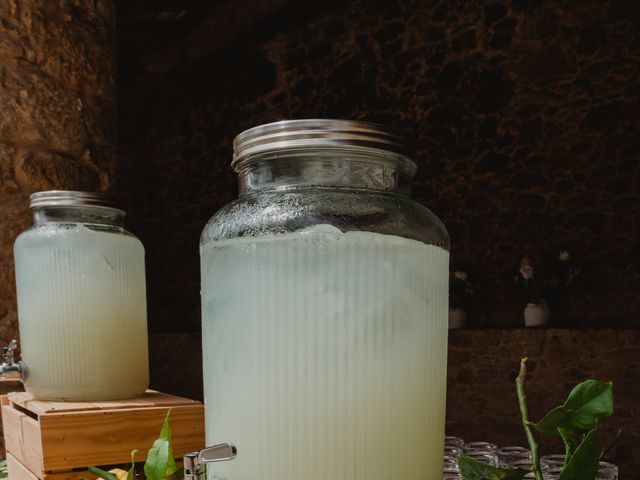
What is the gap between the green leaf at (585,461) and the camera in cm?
43

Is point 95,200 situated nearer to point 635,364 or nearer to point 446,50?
point 635,364

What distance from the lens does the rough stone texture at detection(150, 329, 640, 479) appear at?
3.40m

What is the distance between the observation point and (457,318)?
4.11 metres

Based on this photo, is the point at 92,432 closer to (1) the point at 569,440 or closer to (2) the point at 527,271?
(1) the point at 569,440

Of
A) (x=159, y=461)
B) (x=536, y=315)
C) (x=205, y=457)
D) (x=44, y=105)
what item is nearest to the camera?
(x=205, y=457)

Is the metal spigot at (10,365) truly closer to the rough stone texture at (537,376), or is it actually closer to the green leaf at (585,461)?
the green leaf at (585,461)

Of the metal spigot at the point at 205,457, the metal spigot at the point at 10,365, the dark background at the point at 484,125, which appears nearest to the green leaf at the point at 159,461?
the metal spigot at the point at 205,457

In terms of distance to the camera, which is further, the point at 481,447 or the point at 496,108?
the point at 496,108

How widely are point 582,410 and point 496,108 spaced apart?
4204 millimetres

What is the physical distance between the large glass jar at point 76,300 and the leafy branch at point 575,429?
0.60m

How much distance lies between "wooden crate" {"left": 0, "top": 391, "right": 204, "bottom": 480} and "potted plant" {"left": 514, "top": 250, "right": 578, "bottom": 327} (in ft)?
11.4

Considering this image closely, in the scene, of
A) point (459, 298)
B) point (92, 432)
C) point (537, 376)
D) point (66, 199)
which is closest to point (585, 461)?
point (92, 432)

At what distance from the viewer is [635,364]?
3.38 metres

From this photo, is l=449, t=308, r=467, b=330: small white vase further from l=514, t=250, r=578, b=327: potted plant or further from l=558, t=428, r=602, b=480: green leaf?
l=558, t=428, r=602, b=480: green leaf
